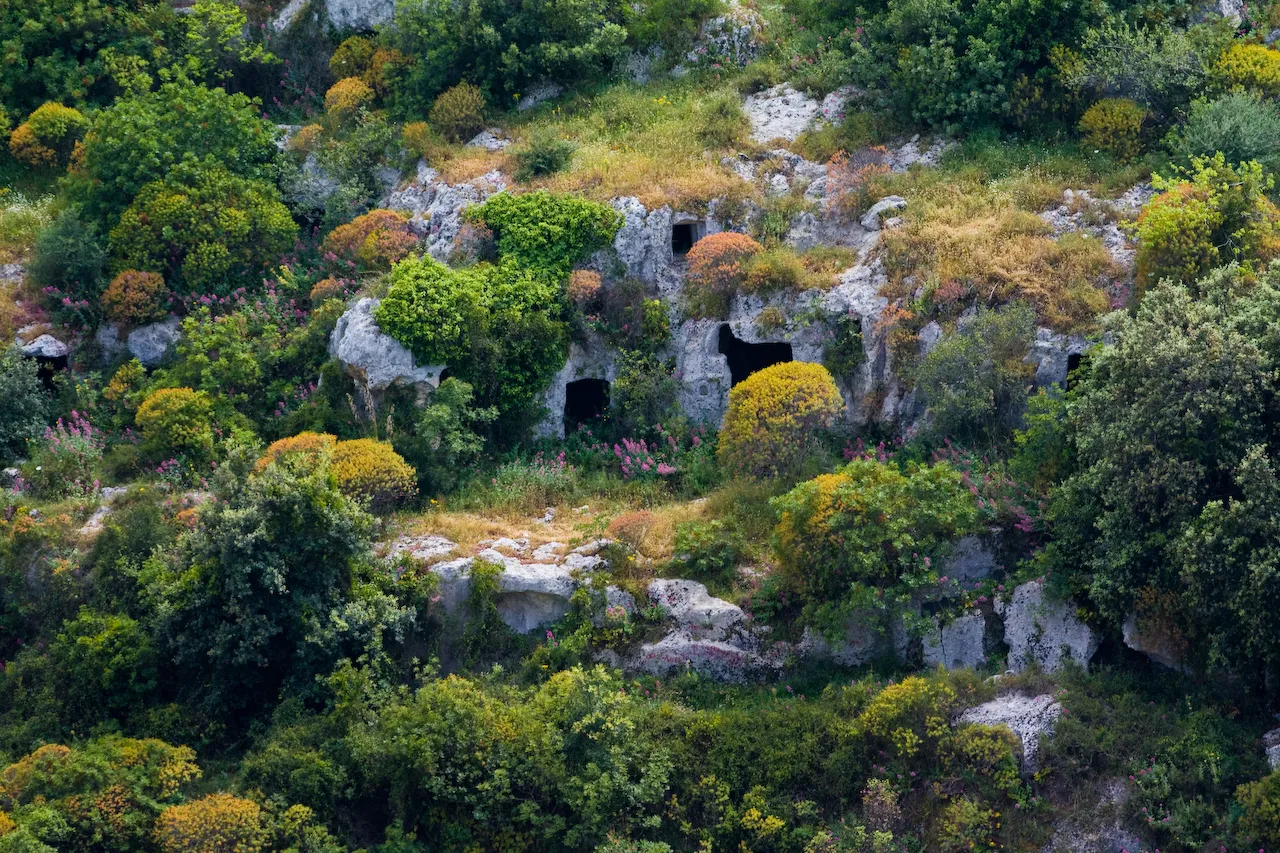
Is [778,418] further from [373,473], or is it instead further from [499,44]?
[499,44]

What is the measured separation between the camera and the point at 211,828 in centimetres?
1827

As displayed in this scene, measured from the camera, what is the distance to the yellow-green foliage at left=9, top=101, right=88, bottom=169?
30.2 meters

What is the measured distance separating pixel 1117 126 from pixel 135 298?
1768 centimetres

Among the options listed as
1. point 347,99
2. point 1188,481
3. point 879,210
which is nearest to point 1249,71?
point 879,210

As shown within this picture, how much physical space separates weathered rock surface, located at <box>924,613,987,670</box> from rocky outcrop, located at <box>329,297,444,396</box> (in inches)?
359

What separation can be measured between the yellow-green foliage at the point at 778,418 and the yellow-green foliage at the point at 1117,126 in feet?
24.5

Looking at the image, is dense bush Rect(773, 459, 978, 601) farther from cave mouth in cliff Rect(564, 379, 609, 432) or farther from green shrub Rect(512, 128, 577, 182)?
green shrub Rect(512, 128, 577, 182)

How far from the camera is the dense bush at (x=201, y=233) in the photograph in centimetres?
2694

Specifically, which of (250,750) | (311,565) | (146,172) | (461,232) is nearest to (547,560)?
(311,565)

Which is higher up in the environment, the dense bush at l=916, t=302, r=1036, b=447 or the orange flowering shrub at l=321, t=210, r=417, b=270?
the orange flowering shrub at l=321, t=210, r=417, b=270

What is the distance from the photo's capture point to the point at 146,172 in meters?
27.5

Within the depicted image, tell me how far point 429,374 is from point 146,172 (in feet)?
25.2

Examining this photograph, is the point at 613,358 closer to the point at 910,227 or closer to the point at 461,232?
the point at 461,232

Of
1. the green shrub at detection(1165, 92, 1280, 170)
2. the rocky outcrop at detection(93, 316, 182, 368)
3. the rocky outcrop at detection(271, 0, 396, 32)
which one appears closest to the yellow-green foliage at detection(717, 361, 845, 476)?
the green shrub at detection(1165, 92, 1280, 170)
